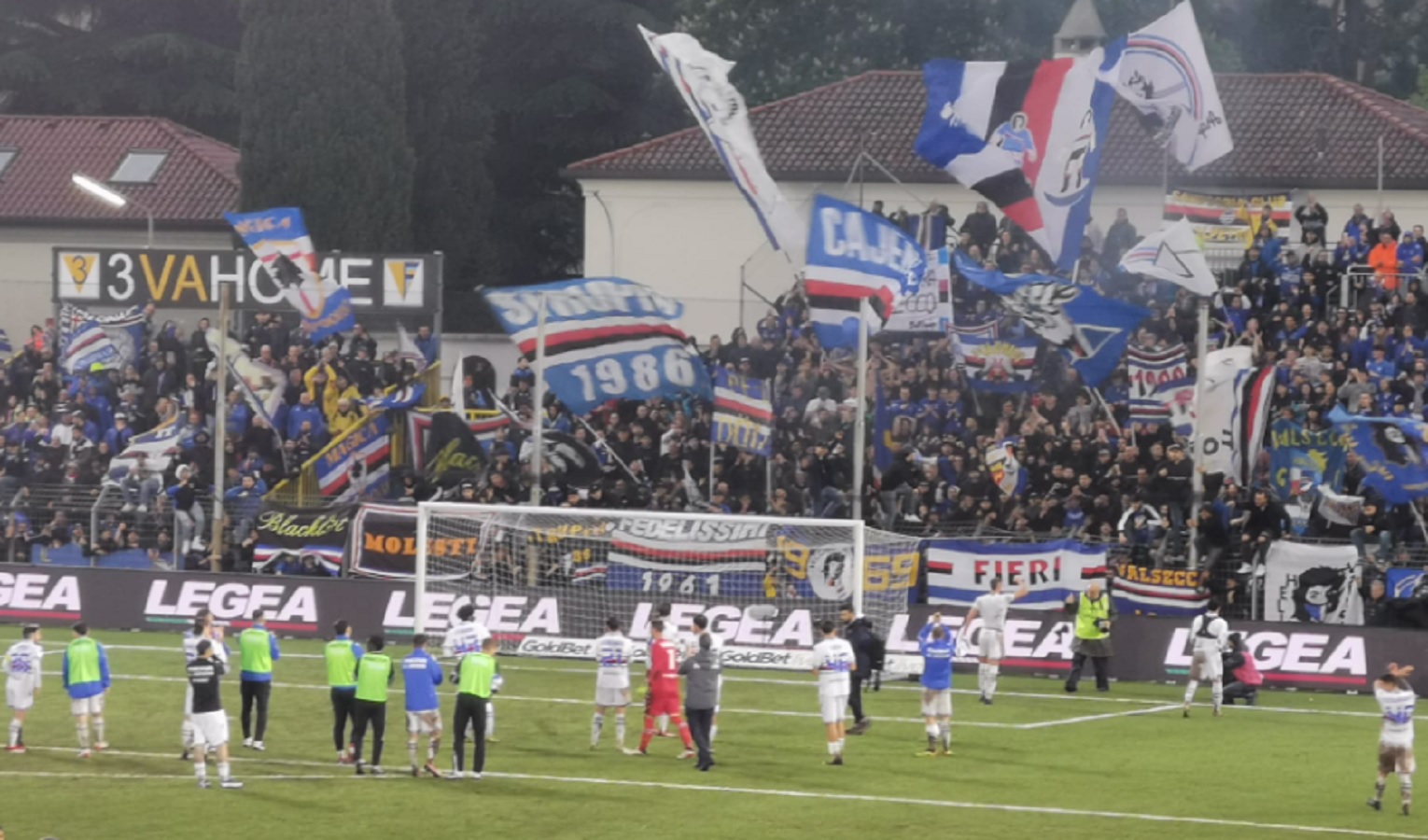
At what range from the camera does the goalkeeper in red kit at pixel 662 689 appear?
2967 centimetres

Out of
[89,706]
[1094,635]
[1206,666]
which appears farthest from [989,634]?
[89,706]

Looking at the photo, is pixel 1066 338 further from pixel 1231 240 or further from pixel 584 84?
pixel 584 84

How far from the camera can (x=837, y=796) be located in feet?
89.0

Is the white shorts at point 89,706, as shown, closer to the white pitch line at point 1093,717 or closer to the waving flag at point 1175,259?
the white pitch line at point 1093,717

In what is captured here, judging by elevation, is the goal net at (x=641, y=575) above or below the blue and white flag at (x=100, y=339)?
below

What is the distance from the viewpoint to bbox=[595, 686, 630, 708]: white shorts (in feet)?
98.7

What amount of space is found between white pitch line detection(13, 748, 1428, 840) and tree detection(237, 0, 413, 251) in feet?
111

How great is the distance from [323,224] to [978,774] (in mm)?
37803

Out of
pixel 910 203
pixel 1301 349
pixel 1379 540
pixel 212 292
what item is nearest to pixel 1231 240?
pixel 1301 349

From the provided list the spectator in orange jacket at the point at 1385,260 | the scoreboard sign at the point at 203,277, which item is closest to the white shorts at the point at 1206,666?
the spectator in orange jacket at the point at 1385,260

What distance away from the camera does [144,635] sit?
136ft

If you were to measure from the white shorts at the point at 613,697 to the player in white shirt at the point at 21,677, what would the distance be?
23.9 ft

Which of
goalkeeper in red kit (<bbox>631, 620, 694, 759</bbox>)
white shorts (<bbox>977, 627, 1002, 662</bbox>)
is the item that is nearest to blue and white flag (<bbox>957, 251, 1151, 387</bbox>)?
white shorts (<bbox>977, 627, 1002, 662</bbox>)

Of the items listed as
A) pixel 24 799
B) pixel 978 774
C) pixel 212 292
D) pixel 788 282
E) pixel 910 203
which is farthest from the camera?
pixel 910 203
